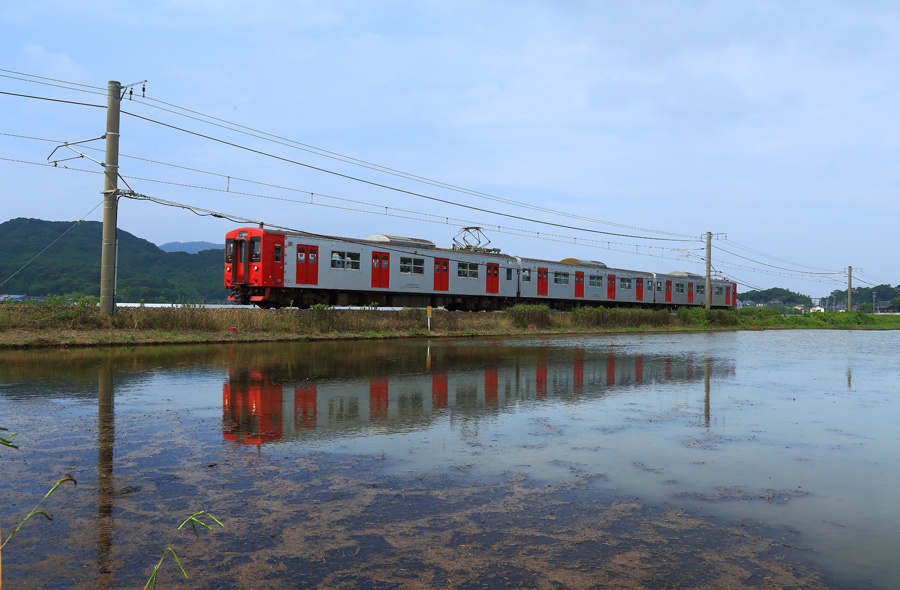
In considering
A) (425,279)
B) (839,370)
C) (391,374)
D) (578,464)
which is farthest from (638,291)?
(578,464)

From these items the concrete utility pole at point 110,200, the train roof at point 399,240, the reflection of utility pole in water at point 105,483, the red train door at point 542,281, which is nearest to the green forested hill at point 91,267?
the train roof at point 399,240

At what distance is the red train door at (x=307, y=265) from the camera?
85.0 ft

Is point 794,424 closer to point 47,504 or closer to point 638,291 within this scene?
point 47,504

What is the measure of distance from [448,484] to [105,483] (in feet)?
8.42

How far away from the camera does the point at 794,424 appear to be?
7.49 meters

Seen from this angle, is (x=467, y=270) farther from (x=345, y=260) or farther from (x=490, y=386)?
(x=490, y=386)

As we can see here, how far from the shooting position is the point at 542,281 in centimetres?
3831

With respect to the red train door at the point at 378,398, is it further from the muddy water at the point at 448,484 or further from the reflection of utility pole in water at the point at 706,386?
the reflection of utility pole in water at the point at 706,386

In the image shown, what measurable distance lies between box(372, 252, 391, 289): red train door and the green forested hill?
2863 cm

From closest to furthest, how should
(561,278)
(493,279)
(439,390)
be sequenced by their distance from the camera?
(439,390) < (493,279) < (561,278)

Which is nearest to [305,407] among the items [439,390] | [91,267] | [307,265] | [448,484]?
[439,390]

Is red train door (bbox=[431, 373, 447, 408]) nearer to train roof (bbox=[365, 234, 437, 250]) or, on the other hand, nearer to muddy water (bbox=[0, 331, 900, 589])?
muddy water (bbox=[0, 331, 900, 589])

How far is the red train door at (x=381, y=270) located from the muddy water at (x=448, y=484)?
729 inches

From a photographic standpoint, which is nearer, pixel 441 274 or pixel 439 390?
pixel 439 390
